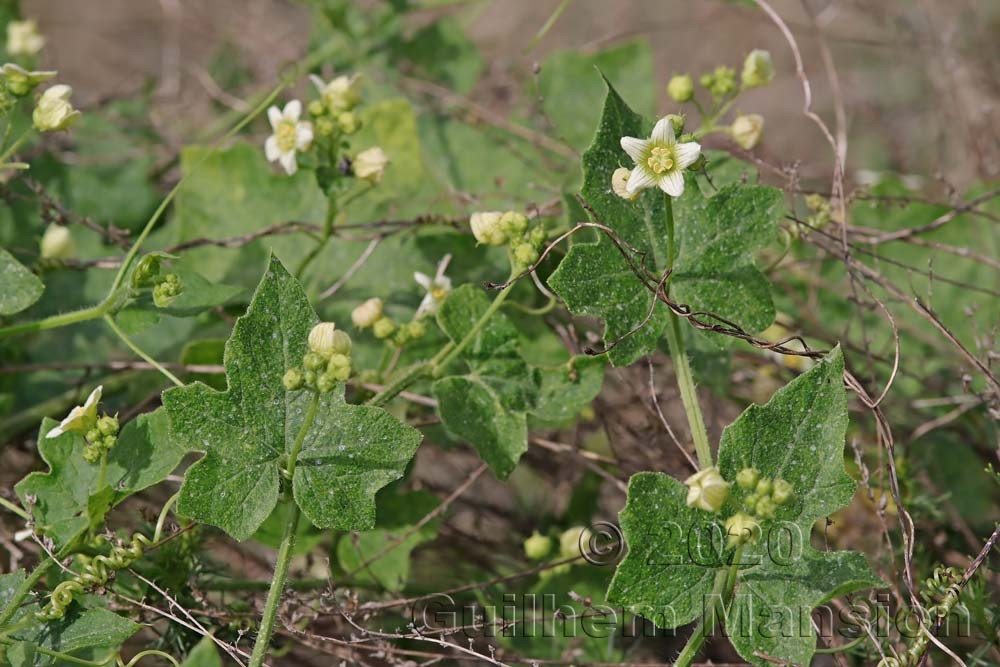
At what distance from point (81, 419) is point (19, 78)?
526 mm

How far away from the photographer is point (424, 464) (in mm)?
2139

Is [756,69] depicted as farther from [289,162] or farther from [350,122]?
[289,162]

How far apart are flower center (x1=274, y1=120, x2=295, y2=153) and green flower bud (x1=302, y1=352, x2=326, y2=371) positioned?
0.55 m

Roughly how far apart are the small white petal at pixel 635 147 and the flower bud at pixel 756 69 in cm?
48

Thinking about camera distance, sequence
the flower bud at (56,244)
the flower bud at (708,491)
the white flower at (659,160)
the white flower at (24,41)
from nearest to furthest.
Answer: the flower bud at (708,491) → the white flower at (659,160) → the flower bud at (56,244) → the white flower at (24,41)

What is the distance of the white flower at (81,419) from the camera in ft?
4.21

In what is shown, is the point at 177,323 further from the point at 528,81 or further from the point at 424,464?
the point at 528,81

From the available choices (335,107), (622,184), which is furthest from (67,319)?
(622,184)

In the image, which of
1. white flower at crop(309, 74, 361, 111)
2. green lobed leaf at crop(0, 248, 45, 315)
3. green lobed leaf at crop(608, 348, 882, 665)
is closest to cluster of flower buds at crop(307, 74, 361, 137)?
white flower at crop(309, 74, 361, 111)

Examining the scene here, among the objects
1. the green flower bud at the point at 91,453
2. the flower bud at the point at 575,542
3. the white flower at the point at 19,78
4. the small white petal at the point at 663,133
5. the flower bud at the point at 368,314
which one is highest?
the white flower at the point at 19,78

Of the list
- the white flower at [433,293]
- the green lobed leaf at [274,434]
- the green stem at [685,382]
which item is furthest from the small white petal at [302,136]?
the green stem at [685,382]

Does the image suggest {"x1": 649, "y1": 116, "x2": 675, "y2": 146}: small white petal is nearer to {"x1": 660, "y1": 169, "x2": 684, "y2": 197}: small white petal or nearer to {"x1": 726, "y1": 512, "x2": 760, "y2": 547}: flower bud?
{"x1": 660, "y1": 169, "x2": 684, "y2": 197}: small white petal

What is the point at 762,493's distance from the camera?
1.16 m

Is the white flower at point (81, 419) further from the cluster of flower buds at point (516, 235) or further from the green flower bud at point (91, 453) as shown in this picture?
the cluster of flower buds at point (516, 235)
